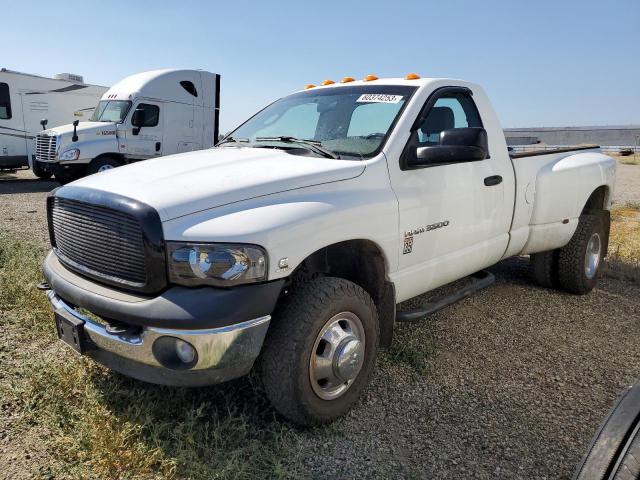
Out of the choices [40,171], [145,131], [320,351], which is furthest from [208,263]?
[40,171]

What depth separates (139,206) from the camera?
233cm

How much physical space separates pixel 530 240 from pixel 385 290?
6.57 ft

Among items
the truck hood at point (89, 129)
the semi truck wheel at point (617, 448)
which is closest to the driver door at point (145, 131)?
the truck hood at point (89, 129)

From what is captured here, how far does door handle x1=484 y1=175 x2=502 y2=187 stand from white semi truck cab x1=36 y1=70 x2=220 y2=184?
10.6 m

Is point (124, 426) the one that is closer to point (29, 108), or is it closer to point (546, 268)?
point (546, 268)

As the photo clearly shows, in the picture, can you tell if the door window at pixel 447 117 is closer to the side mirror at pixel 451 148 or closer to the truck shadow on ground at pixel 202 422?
the side mirror at pixel 451 148

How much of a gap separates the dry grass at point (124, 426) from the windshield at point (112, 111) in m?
10.1

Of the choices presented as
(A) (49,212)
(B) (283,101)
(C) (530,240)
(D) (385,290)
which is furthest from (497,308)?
(A) (49,212)

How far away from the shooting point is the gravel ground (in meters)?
2.55

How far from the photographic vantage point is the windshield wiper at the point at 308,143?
313 centimetres

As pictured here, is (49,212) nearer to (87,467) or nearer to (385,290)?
(87,467)

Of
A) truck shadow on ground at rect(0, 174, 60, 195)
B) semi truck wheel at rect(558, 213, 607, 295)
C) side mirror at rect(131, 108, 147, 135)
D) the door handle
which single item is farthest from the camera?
truck shadow on ground at rect(0, 174, 60, 195)

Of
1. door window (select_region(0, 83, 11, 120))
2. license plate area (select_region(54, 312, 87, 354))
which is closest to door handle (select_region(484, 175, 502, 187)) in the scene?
license plate area (select_region(54, 312, 87, 354))

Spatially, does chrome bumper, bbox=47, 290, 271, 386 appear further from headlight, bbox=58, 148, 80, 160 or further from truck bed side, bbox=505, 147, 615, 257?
headlight, bbox=58, 148, 80, 160
